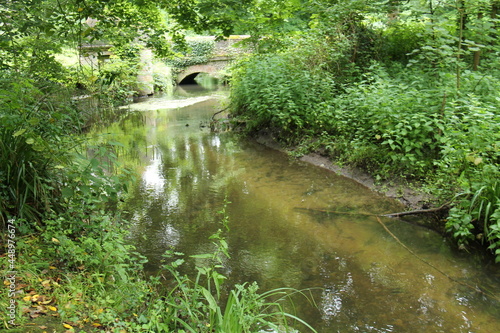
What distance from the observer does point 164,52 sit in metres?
7.13

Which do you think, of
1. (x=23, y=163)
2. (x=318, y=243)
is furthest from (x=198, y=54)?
Result: (x=23, y=163)

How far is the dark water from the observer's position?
3754 millimetres

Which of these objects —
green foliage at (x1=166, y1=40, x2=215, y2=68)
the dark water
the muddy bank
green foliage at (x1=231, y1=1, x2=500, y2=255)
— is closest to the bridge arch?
green foliage at (x1=166, y1=40, x2=215, y2=68)

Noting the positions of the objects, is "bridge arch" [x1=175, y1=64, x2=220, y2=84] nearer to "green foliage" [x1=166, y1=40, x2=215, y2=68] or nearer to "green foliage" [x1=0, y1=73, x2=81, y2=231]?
Result: "green foliage" [x1=166, y1=40, x2=215, y2=68]

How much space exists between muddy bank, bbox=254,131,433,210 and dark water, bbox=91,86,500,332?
16 cm

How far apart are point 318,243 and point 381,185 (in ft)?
7.65

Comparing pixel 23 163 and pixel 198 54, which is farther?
pixel 198 54

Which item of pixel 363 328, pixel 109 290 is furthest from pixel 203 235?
pixel 363 328

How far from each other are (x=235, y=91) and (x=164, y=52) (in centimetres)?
453

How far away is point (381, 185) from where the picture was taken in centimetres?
685

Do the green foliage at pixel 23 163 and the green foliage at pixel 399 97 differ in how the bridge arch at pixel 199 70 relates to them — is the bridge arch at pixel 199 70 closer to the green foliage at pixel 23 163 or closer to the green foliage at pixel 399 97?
the green foliage at pixel 399 97

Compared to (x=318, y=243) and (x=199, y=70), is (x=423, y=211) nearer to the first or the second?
(x=318, y=243)

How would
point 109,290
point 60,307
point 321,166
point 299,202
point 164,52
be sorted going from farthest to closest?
point 321,166
point 164,52
point 299,202
point 109,290
point 60,307

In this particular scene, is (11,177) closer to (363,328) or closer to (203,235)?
(203,235)
